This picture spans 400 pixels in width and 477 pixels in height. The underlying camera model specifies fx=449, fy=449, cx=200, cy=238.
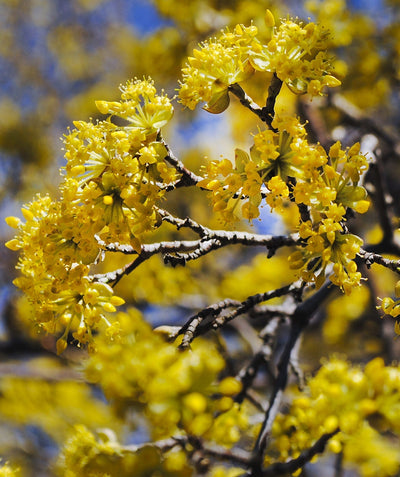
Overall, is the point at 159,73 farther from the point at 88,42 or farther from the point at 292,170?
the point at 88,42

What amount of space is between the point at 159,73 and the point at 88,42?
8.13 metres

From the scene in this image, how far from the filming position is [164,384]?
1.16 metres

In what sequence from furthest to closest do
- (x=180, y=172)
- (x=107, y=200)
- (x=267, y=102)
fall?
(x=180, y=172) → (x=267, y=102) → (x=107, y=200)

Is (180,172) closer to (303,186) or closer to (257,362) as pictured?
(303,186)

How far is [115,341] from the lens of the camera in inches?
65.9

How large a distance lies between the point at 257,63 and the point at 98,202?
28.6 inches

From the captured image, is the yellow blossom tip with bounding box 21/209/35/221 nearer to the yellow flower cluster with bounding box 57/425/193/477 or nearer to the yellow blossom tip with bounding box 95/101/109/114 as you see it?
the yellow blossom tip with bounding box 95/101/109/114

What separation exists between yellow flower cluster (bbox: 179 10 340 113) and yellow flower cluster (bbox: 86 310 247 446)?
0.89 meters

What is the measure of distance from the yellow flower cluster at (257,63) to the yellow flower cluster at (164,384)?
89 cm

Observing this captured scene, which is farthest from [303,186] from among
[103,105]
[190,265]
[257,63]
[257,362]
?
[190,265]

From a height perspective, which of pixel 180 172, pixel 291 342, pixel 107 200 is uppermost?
pixel 180 172

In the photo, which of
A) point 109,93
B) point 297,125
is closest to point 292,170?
point 297,125

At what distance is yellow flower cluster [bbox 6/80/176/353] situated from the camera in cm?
151

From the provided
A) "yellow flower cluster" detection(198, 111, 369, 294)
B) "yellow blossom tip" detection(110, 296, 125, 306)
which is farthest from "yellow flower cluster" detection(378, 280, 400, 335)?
"yellow blossom tip" detection(110, 296, 125, 306)
